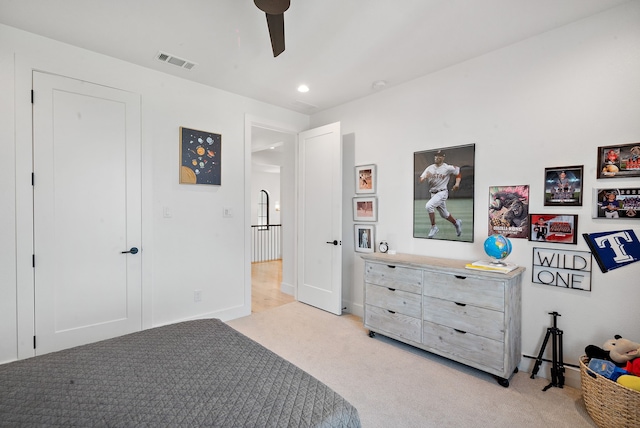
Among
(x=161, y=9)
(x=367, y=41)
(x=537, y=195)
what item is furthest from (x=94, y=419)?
(x=537, y=195)

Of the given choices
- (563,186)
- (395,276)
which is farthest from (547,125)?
(395,276)

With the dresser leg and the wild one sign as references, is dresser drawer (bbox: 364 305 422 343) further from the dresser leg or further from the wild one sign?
→ the wild one sign

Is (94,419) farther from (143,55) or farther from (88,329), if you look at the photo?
(143,55)

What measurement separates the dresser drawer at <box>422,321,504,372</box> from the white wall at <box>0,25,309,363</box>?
218 centimetres

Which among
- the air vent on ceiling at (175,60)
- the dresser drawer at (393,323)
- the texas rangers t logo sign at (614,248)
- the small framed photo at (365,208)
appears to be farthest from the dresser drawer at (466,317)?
the air vent on ceiling at (175,60)

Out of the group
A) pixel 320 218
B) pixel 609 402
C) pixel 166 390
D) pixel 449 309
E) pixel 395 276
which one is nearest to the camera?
pixel 166 390

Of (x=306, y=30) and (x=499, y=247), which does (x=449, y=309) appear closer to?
(x=499, y=247)

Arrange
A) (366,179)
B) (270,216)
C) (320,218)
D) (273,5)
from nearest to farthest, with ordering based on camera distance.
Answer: (273,5) → (366,179) → (320,218) → (270,216)

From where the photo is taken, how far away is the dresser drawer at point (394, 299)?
272 centimetres

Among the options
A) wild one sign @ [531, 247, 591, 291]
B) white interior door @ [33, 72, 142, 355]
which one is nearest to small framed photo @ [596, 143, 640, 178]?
wild one sign @ [531, 247, 591, 291]

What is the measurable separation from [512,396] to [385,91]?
3067mm

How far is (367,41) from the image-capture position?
2428 millimetres

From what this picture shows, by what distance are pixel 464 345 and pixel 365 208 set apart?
179 centimetres

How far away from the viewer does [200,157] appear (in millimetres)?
3285
